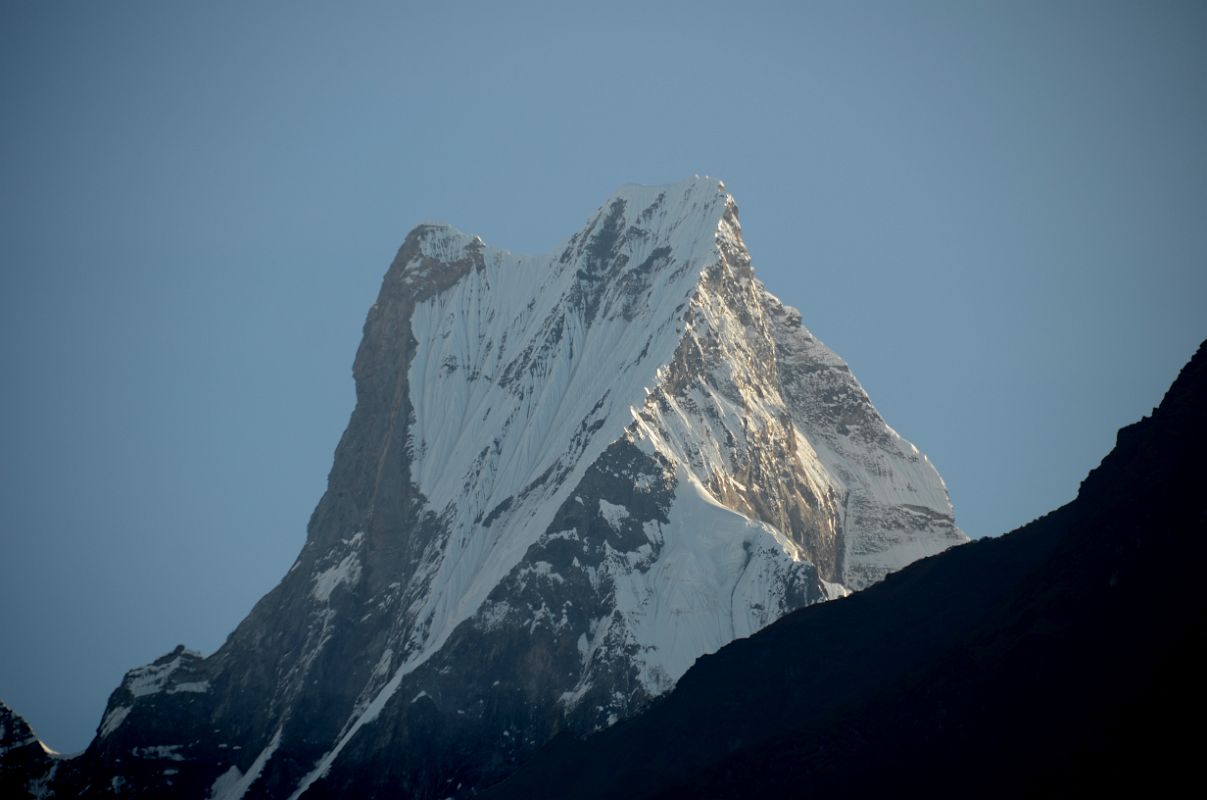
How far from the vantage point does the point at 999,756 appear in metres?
176

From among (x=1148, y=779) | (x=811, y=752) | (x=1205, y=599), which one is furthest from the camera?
(x=811, y=752)

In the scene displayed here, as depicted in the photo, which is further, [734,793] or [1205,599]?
[734,793]

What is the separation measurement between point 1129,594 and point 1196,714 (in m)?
20.9

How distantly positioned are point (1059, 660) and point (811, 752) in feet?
73.4

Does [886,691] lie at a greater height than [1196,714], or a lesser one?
greater

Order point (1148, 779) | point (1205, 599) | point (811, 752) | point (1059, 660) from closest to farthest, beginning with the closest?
point (1148, 779), point (1205, 599), point (1059, 660), point (811, 752)

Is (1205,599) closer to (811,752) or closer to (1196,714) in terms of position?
(1196,714)

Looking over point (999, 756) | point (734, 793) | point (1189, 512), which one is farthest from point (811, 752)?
point (1189, 512)

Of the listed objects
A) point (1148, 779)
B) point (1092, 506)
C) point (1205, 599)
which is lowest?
point (1148, 779)

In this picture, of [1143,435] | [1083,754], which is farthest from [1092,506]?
[1083,754]

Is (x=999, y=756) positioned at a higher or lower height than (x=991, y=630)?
lower

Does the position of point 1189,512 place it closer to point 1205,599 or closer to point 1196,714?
point 1205,599

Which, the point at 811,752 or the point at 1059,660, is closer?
the point at 1059,660

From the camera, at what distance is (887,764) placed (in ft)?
606
